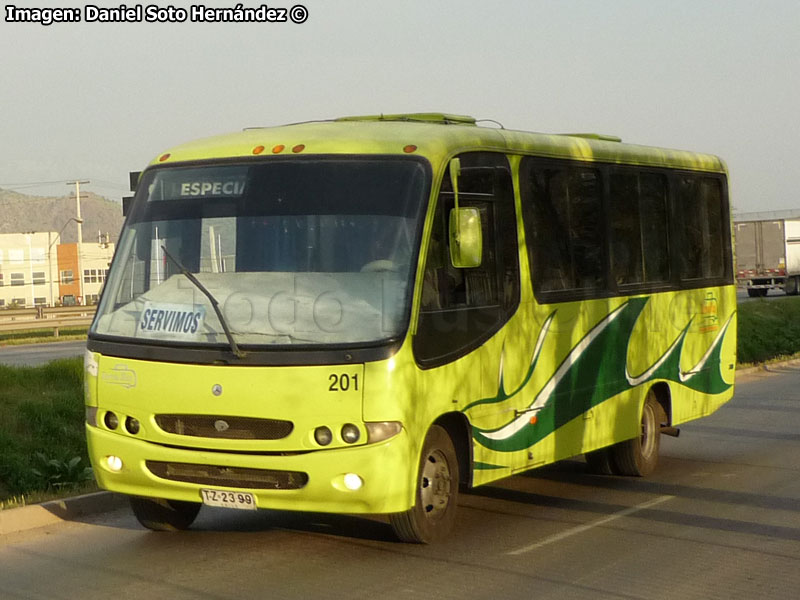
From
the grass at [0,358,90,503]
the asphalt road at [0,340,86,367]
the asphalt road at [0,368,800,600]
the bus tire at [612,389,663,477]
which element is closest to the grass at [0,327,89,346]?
the asphalt road at [0,340,86,367]

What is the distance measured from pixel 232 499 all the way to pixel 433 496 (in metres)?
1.35

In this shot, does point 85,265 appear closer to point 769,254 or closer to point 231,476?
point 769,254

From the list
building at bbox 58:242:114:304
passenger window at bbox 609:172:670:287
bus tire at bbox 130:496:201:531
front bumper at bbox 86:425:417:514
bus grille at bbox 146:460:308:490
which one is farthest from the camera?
building at bbox 58:242:114:304

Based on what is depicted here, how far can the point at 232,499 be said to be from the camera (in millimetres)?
8289

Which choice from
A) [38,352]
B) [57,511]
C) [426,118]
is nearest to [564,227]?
[426,118]

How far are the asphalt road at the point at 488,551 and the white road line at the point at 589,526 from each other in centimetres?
2

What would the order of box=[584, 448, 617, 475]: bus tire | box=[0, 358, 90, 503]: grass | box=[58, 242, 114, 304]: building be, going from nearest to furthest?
1. box=[0, 358, 90, 503]: grass
2. box=[584, 448, 617, 475]: bus tire
3. box=[58, 242, 114, 304]: building

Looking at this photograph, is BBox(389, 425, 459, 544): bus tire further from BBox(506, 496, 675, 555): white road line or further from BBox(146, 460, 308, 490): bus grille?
BBox(146, 460, 308, 490): bus grille

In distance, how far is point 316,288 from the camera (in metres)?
8.32

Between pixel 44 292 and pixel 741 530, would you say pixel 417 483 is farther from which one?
pixel 44 292

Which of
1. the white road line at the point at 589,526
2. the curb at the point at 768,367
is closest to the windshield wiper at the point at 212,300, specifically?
the white road line at the point at 589,526

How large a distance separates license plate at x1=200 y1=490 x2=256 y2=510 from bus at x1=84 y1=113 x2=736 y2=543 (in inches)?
0.4

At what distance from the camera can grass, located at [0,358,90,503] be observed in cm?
→ 1111

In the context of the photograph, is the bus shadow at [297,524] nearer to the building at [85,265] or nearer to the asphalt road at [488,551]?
the asphalt road at [488,551]
